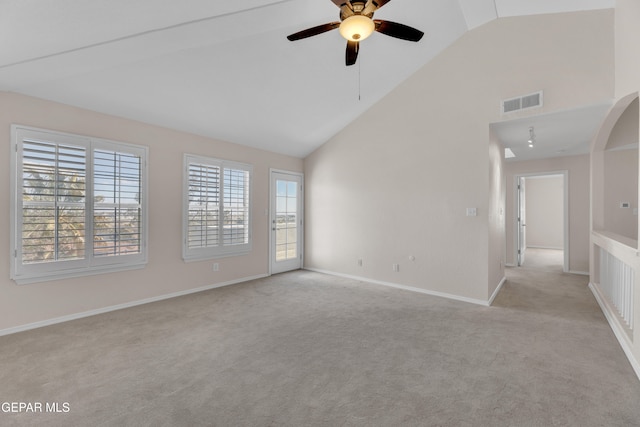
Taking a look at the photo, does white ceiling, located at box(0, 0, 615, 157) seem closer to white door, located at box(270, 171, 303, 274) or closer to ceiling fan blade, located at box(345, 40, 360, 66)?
ceiling fan blade, located at box(345, 40, 360, 66)

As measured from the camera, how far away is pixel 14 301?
3.07 metres

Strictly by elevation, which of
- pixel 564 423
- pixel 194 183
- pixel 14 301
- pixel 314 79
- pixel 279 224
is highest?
pixel 314 79

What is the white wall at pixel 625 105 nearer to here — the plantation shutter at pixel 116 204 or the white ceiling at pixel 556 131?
the white ceiling at pixel 556 131

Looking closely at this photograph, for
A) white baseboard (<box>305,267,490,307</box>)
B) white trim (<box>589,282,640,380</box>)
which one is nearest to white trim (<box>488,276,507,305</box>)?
white baseboard (<box>305,267,490,307</box>)

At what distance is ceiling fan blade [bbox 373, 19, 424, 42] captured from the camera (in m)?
2.31

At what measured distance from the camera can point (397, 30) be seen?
2.40 meters

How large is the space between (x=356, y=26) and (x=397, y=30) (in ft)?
1.60

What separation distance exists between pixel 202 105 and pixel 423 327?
3.92 metres

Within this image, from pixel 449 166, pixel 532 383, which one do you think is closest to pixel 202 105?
pixel 449 166

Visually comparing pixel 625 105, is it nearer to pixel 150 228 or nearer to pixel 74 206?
pixel 150 228

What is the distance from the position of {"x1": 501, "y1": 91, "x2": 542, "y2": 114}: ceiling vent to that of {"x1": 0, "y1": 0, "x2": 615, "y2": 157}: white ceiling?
944mm

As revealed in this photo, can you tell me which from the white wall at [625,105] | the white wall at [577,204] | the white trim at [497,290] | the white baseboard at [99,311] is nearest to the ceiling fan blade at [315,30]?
the white wall at [625,105]

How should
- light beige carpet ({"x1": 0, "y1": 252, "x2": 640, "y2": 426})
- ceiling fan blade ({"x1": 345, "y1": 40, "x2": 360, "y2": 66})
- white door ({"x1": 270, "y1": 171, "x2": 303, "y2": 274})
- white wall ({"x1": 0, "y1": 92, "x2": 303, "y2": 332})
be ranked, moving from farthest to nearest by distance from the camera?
white door ({"x1": 270, "y1": 171, "x2": 303, "y2": 274}), white wall ({"x1": 0, "y1": 92, "x2": 303, "y2": 332}), ceiling fan blade ({"x1": 345, "y1": 40, "x2": 360, "y2": 66}), light beige carpet ({"x1": 0, "y1": 252, "x2": 640, "y2": 426})

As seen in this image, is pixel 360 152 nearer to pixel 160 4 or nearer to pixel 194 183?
pixel 194 183
